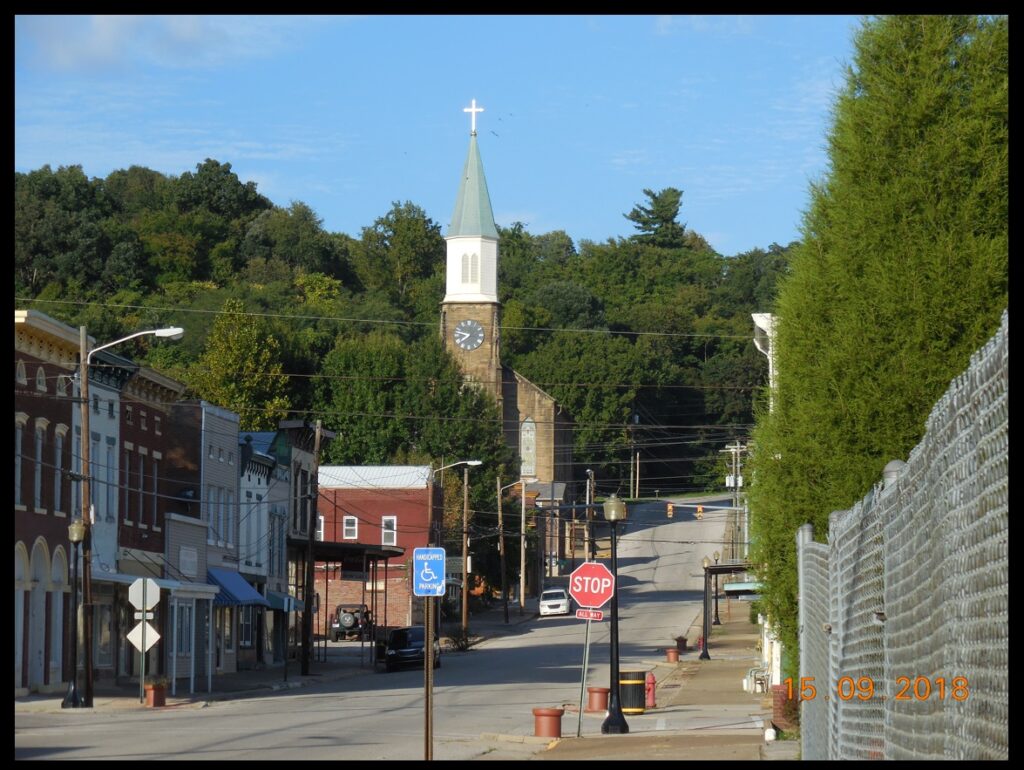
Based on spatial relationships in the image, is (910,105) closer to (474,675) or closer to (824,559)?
(824,559)

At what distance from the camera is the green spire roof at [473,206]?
109 m

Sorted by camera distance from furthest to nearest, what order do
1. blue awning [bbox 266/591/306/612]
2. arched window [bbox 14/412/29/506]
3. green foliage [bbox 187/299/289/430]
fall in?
green foliage [bbox 187/299/289/430] → blue awning [bbox 266/591/306/612] → arched window [bbox 14/412/29/506]

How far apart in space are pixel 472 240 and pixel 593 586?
8468cm

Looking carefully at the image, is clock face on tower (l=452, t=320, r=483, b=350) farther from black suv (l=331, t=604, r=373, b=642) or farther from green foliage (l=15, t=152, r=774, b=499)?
black suv (l=331, t=604, r=373, b=642)

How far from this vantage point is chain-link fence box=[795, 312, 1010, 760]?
358cm

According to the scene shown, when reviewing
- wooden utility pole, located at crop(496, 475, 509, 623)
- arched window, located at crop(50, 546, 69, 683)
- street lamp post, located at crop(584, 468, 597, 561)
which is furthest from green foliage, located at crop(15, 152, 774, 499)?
arched window, located at crop(50, 546, 69, 683)

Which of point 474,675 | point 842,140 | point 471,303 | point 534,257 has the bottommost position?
point 474,675

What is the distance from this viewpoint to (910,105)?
38.6 feet

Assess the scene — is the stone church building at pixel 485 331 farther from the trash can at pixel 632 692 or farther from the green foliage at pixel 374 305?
the trash can at pixel 632 692

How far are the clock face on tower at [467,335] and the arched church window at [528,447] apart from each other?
7.70 metres

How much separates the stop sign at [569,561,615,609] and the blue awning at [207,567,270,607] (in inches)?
895
